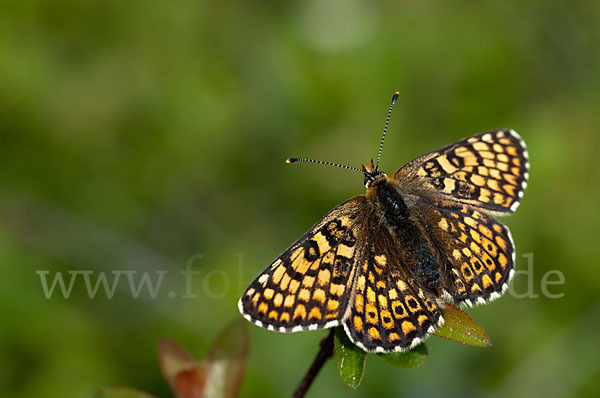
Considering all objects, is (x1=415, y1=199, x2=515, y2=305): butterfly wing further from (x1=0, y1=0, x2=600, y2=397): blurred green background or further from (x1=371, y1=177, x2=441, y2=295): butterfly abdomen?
(x1=0, y1=0, x2=600, y2=397): blurred green background

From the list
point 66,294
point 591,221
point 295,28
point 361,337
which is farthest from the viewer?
point 295,28

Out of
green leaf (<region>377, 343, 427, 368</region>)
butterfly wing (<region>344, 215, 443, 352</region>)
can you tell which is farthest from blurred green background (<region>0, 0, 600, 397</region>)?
green leaf (<region>377, 343, 427, 368</region>)

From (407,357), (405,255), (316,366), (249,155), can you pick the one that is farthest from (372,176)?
(249,155)

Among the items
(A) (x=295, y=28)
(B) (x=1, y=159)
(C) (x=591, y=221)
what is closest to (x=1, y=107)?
(B) (x=1, y=159)

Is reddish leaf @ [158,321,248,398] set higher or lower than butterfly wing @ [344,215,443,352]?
lower

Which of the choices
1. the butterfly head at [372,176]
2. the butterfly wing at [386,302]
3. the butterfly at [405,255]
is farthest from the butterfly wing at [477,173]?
the butterfly wing at [386,302]

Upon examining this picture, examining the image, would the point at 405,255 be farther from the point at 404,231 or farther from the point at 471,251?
the point at 471,251

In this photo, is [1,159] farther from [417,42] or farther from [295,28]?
[417,42]
